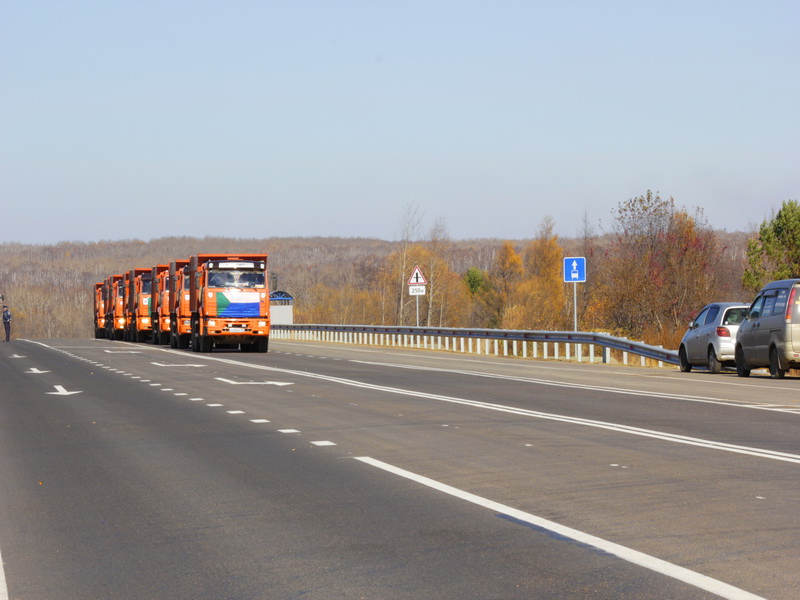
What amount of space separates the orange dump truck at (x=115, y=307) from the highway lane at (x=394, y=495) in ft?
161

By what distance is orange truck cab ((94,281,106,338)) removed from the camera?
247 feet

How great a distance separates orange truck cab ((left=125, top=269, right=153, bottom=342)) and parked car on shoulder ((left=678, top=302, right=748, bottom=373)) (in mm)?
34601

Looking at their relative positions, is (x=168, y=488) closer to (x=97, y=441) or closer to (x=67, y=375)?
(x=97, y=441)

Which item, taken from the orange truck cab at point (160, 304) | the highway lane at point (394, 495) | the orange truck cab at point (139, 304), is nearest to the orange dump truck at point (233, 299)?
the orange truck cab at point (160, 304)

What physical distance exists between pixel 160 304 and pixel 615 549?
47.1 m

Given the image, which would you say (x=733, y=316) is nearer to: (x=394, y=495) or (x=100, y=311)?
(x=394, y=495)

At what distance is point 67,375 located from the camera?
26609 millimetres

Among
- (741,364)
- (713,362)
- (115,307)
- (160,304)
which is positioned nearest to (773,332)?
(741,364)

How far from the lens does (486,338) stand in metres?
39.9

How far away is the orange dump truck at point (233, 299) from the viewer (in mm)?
40188

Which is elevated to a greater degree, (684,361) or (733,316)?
(733,316)

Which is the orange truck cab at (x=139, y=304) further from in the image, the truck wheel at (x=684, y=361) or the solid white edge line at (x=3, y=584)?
the solid white edge line at (x=3, y=584)

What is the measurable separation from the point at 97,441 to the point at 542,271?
102035 mm

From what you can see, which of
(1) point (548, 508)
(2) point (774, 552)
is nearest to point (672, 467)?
(1) point (548, 508)
